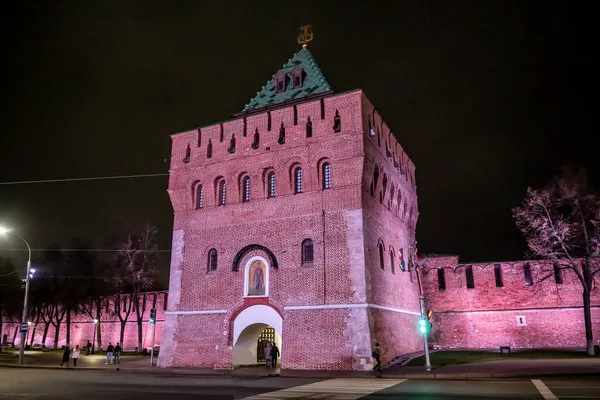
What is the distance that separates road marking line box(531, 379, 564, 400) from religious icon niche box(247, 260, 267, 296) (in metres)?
13.2

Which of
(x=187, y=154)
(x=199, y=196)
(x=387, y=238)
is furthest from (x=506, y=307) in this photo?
(x=187, y=154)

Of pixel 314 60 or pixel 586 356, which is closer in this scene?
pixel 586 356

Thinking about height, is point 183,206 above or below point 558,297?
above

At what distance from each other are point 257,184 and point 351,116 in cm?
638

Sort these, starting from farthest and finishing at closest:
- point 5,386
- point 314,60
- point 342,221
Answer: point 314,60
point 342,221
point 5,386

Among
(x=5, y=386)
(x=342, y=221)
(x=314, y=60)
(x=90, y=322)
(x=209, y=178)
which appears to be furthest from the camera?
(x=90, y=322)

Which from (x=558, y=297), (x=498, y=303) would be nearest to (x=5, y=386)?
(x=498, y=303)

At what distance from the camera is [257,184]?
26.7 meters

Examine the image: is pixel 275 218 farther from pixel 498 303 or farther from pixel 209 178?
pixel 498 303

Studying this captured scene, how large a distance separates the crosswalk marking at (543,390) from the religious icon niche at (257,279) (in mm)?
13234

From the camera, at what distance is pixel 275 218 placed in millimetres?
25688

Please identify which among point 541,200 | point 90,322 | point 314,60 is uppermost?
point 314,60

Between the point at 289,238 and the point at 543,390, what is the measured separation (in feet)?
45.6

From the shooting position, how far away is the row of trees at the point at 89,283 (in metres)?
41.8
